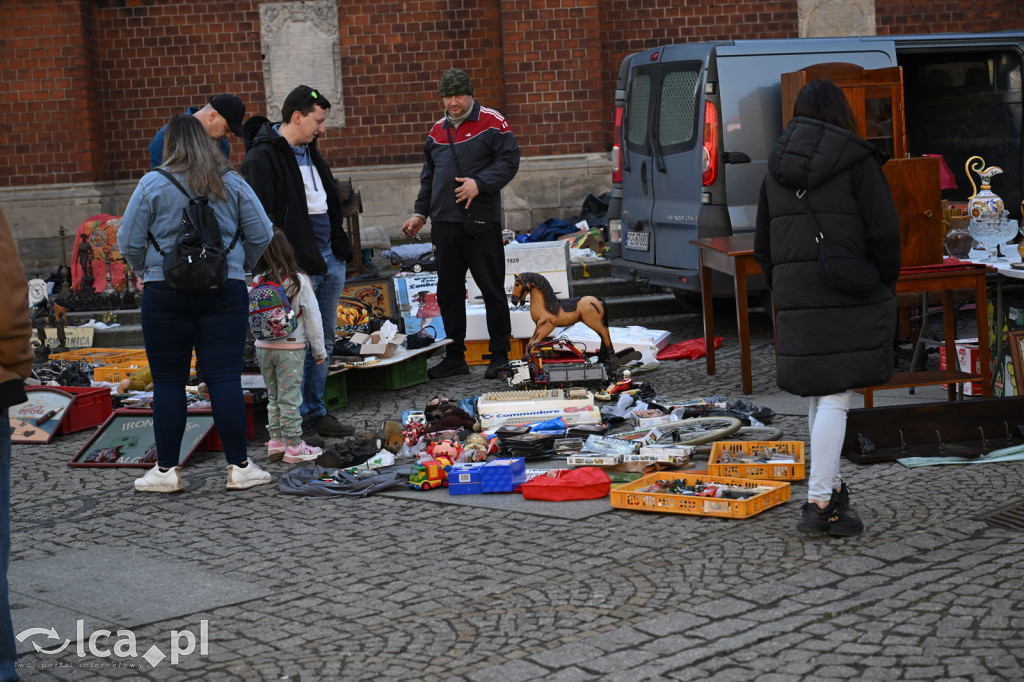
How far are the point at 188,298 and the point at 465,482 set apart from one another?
1.70 meters

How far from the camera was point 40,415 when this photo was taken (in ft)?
27.4

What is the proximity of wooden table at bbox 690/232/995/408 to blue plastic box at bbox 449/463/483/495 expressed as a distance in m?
2.04

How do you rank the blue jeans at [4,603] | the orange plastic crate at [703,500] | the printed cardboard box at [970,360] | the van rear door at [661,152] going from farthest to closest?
the van rear door at [661,152] → the printed cardboard box at [970,360] → the orange plastic crate at [703,500] → the blue jeans at [4,603]

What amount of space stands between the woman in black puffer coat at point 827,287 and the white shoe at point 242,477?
300 centimetres

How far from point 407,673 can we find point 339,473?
272 cm

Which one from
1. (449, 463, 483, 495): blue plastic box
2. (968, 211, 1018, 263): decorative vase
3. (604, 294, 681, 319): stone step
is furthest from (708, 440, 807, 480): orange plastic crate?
(604, 294, 681, 319): stone step

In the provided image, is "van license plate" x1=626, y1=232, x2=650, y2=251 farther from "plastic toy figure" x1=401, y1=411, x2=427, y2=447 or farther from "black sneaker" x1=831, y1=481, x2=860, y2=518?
"black sneaker" x1=831, y1=481, x2=860, y2=518

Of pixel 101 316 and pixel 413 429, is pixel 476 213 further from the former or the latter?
pixel 101 316

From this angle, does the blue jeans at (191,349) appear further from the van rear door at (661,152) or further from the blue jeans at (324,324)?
the van rear door at (661,152)

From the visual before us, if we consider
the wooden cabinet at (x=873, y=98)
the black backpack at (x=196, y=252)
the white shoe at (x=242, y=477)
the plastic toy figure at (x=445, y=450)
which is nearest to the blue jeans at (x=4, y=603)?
the black backpack at (x=196, y=252)

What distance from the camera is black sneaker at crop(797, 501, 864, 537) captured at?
496 cm

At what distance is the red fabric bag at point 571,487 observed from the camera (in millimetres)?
5832

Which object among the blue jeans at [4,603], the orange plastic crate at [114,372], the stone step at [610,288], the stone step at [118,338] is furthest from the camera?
the stone step at [610,288]

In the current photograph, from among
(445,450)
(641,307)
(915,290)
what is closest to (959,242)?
(915,290)
